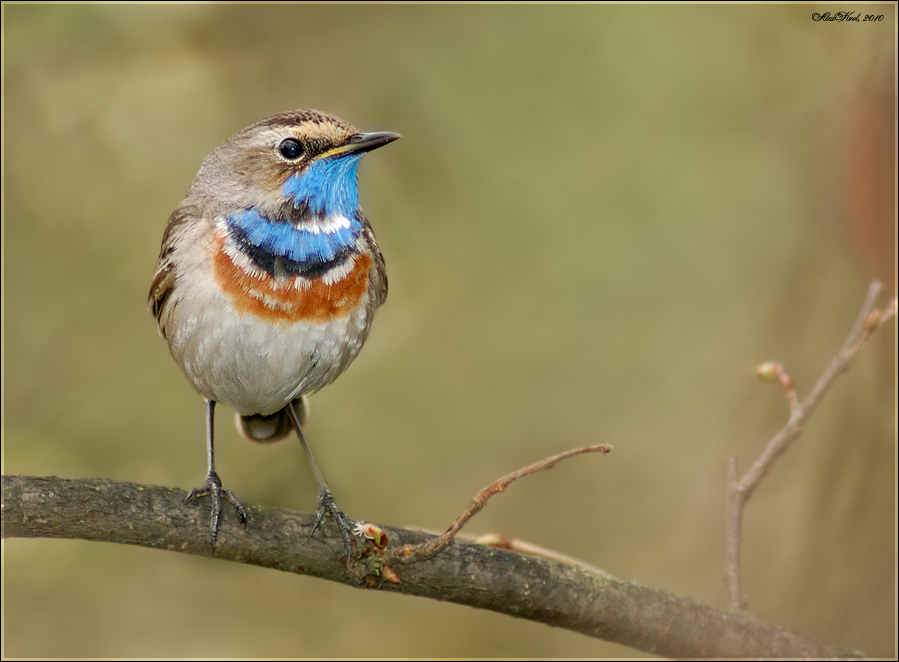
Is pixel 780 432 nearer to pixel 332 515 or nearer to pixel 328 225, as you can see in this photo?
pixel 332 515

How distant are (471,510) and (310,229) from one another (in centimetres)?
167

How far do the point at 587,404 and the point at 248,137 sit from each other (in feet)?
11.7

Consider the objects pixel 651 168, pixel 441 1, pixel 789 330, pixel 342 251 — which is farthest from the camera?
pixel 651 168

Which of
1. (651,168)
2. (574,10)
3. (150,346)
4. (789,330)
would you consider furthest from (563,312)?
(150,346)

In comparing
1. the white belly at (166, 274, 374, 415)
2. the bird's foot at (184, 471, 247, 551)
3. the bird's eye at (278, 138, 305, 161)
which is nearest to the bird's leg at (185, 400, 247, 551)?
the bird's foot at (184, 471, 247, 551)

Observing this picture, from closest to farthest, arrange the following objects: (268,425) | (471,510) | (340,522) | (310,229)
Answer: (471,510) → (340,522) → (310,229) → (268,425)

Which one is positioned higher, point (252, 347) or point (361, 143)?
point (361, 143)

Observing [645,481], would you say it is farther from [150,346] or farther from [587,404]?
[150,346]

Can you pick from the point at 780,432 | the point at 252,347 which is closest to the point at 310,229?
the point at 252,347

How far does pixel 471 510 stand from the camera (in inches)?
129

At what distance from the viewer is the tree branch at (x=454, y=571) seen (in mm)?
3420

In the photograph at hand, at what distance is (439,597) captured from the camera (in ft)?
12.7

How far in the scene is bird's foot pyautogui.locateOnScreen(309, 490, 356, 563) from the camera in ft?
12.6

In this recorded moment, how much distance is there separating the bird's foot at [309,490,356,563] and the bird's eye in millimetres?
1575
